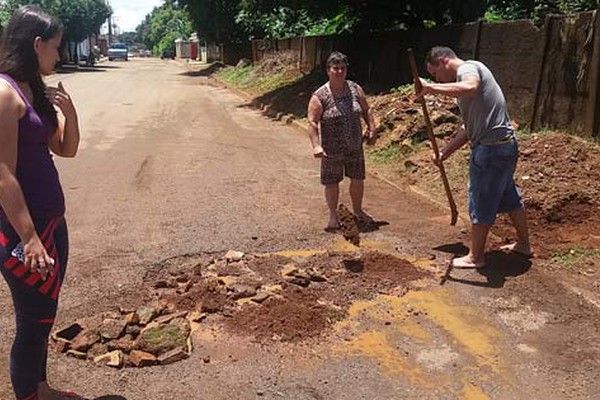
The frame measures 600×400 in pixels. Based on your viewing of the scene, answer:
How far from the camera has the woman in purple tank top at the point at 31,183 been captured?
267 cm

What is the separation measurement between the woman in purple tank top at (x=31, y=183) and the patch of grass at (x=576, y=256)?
13.6ft

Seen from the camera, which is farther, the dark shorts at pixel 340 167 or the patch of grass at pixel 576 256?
the dark shorts at pixel 340 167

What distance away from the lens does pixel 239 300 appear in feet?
15.5

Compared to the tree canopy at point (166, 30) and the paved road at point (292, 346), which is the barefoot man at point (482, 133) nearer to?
the paved road at point (292, 346)

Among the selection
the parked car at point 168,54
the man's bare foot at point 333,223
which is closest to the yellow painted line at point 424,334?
the man's bare foot at point 333,223

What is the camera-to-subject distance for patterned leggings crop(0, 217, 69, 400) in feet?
9.30

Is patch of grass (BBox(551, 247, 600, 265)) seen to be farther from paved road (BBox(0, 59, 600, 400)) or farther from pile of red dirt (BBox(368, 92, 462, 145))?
pile of red dirt (BBox(368, 92, 462, 145))

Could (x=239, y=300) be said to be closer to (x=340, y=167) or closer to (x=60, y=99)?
(x=60, y=99)

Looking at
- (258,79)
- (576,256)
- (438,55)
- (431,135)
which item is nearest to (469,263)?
(576,256)

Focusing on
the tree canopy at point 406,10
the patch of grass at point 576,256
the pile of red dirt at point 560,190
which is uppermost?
the tree canopy at point 406,10

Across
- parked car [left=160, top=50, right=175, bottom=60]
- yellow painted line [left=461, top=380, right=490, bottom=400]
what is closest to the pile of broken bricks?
yellow painted line [left=461, top=380, right=490, bottom=400]

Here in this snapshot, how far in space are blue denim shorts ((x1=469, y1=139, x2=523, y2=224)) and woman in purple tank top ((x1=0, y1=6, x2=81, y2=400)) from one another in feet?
10.8

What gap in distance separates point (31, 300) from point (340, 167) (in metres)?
4.11

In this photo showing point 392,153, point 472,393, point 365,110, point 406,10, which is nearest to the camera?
point 472,393
